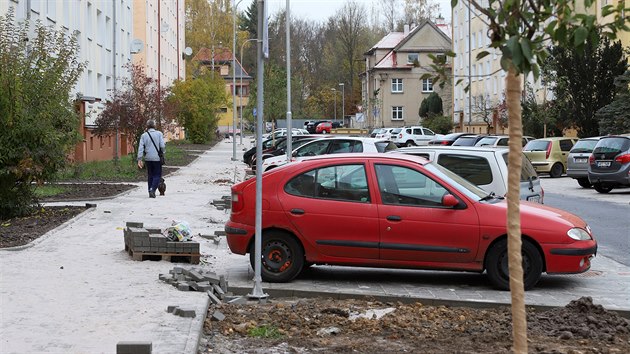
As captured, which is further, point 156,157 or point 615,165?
point 615,165

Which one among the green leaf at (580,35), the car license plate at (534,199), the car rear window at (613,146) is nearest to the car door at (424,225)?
the car license plate at (534,199)

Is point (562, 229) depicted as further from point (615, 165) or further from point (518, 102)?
point (615, 165)

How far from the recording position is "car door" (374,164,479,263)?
34.3 ft

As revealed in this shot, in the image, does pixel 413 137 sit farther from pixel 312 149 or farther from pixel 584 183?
pixel 312 149

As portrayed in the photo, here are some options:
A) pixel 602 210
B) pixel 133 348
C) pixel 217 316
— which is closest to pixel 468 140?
pixel 602 210

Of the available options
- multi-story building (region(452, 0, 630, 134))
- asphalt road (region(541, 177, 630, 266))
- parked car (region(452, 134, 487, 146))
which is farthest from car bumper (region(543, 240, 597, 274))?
multi-story building (region(452, 0, 630, 134))

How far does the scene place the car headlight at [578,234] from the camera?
1043 cm

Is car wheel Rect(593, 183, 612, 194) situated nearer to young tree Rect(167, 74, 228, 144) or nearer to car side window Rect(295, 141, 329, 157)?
car side window Rect(295, 141, 329, 157)

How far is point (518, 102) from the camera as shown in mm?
5102

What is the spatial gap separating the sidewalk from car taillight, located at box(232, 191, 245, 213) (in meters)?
0.79

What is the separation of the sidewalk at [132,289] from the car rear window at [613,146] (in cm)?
1369

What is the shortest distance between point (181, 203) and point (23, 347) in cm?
1389

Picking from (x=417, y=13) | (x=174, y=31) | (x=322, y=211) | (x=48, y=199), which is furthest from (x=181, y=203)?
(x=417, y=13)

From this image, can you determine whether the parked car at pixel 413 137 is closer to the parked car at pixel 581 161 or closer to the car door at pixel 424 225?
the parked car at pixel 581 161
